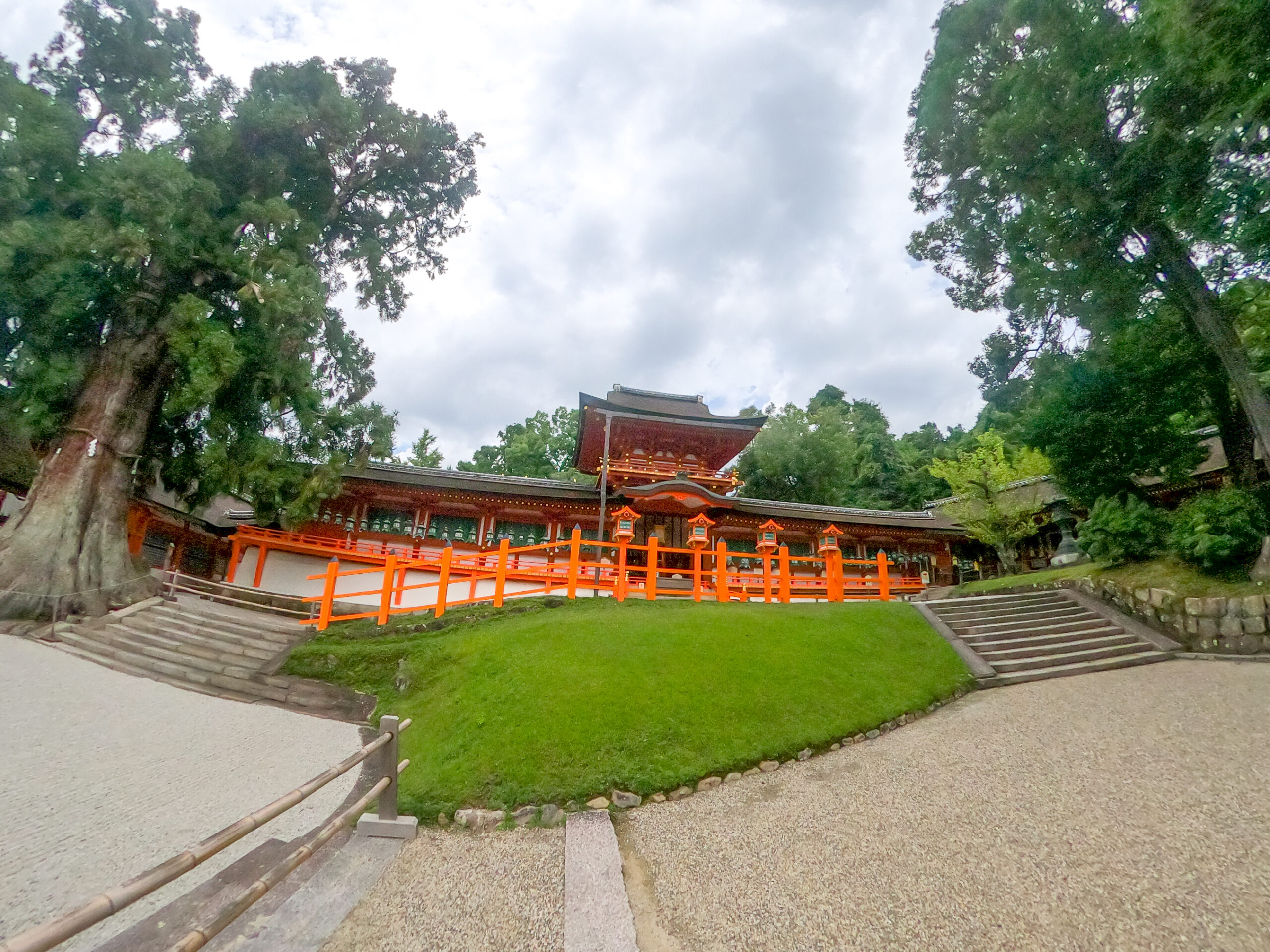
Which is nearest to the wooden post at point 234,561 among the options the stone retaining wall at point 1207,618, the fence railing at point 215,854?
the fence railing at point 215,854

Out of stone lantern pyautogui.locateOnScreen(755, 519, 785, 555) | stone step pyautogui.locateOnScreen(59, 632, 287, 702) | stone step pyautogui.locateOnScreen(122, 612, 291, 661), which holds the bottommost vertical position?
stone step pyautogui.locateOnScreen(59, 632, 287, 702)

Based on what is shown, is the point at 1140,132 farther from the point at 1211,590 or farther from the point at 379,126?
the point at 379,126

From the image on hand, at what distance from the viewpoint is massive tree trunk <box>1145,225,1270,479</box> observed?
29.7 ft

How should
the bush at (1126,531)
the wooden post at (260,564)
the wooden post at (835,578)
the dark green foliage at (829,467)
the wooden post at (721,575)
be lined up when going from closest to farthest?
the wooden post at (721,575) → the bush at (1126,531) → the wooden post at (835,578) → the wooden post at (260,564) → the dark green foliage at (829,467)

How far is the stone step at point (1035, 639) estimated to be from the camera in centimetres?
866

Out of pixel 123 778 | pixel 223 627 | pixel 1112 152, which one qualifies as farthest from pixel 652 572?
pixel 1112 152

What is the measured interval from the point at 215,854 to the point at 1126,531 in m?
14.1

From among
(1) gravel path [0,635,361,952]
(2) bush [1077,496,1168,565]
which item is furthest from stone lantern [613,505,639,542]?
(2) bush [1077,496,1168,565]

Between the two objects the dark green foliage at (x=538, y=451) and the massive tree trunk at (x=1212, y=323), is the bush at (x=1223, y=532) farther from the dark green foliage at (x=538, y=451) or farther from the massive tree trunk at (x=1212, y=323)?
the dark green foliage at (x=538, y=451)

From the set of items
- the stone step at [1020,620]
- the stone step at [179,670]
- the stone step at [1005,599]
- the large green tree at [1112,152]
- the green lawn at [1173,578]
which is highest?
the large green tree at [1112,152]

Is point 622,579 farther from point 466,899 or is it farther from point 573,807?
point 466,899

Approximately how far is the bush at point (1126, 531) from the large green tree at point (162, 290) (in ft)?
54.8

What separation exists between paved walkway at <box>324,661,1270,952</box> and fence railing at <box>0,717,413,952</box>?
0.48m

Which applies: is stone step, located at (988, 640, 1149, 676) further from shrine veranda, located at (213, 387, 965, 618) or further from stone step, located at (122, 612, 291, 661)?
stone step, located at (122, 612, 291, 661)
